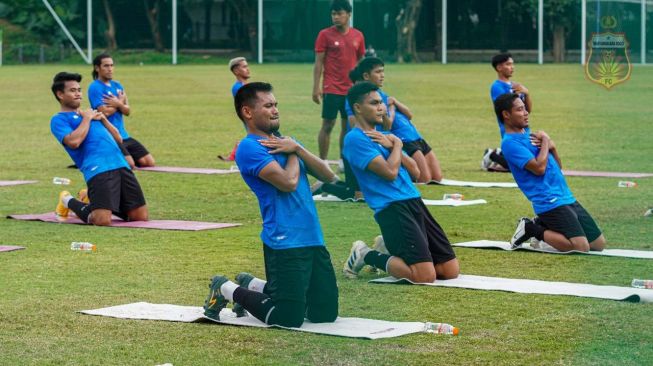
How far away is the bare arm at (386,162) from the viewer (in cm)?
1027

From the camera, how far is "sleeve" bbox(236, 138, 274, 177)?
8.77 m

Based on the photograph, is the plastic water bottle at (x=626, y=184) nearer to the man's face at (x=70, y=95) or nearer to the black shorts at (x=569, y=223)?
the black shorts at (x=569, y=223)

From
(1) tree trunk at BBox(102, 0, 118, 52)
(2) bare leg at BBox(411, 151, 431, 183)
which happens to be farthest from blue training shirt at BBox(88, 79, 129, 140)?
(1) tree trunk at BBox(102, 0, 118, 52)

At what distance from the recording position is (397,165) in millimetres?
10281

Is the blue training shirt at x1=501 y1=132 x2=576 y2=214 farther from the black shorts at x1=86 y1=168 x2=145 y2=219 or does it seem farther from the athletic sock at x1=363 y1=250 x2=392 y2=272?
the black shorts at x1=86 y1=168 x2=145 y2=219

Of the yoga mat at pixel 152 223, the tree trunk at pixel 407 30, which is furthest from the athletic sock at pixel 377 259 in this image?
the tree trunk at pixel 407 30

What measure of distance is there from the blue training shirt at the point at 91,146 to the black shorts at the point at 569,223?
14.9ft

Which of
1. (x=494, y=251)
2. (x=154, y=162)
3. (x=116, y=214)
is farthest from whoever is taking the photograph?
(x=154, y=162)

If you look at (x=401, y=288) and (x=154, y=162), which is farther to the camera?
(x=154, y=162)

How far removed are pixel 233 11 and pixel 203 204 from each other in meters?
39.2

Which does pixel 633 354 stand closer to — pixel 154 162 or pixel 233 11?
pixel 154 162

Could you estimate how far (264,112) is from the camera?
349 inches

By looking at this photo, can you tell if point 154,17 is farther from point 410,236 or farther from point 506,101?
point 410,236

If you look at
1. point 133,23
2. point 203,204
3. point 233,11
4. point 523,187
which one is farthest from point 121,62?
point 523,187
